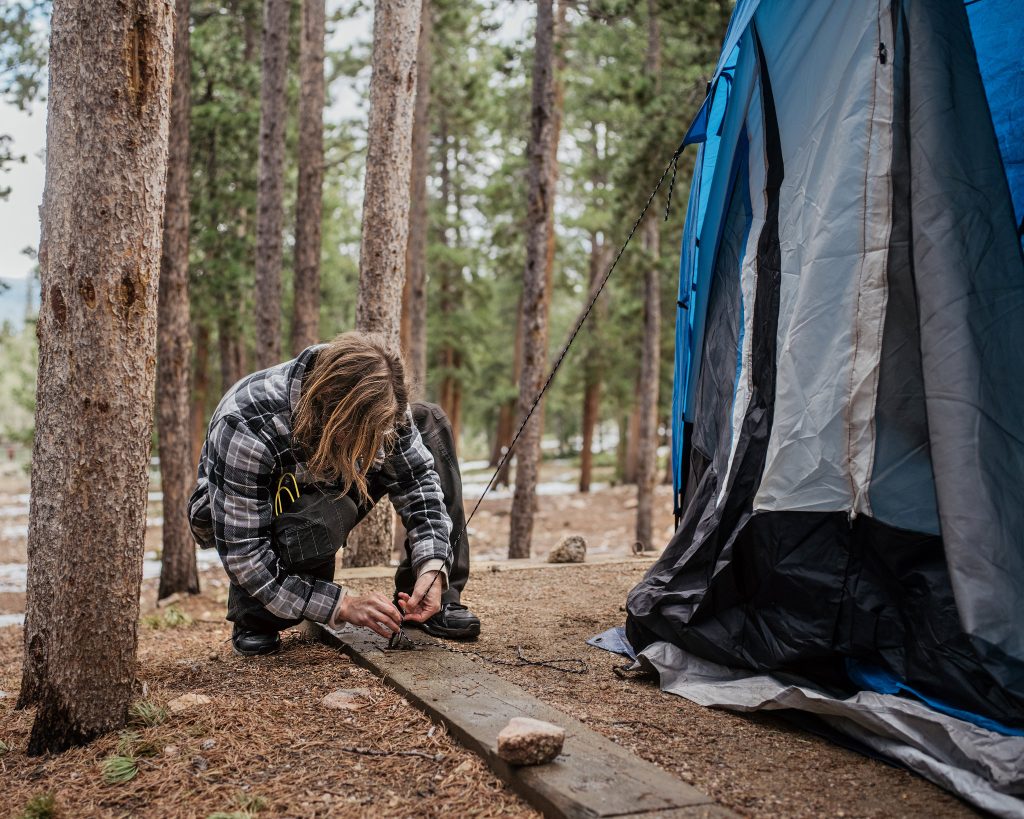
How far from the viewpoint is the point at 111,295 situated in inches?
104

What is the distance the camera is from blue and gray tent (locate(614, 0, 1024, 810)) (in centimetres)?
266

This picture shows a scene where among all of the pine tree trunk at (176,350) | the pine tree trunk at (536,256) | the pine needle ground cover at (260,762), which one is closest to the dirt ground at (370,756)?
the pine needle ground cover at (260,762)

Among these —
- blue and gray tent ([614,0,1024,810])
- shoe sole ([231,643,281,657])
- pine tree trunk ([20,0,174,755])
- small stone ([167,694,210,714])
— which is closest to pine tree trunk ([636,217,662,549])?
blue and gray tent ([614,0,1024,810])

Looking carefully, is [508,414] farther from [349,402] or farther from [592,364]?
[349,402]

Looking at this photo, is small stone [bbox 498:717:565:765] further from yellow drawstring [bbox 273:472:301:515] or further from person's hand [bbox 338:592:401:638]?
yellow drawstring [bbox 273:472:301:515]

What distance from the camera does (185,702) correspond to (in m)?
2.93

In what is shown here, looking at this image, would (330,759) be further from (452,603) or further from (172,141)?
(172,141)

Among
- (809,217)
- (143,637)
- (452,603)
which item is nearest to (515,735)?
Answer: (452,603)

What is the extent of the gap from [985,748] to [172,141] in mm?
7324

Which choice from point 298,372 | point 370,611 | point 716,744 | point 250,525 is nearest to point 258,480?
point 250,525

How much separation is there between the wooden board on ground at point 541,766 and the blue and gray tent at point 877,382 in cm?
79

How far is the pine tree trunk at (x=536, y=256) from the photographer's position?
8.77 m

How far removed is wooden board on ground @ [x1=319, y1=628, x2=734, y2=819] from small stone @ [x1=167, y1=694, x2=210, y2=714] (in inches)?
24.8

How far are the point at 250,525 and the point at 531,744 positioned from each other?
138 cm
